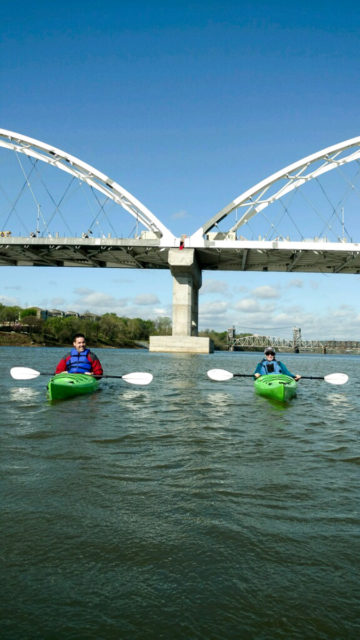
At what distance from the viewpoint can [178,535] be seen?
3295 mm

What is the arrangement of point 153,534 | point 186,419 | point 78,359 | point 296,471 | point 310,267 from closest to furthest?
point 153,534 < point 296,471 < point 186,419 < point 78,359 < point 310,267

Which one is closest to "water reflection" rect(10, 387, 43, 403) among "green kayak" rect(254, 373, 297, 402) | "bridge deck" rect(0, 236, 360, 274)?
"green kayak" rect(254, 373, 297, 402)

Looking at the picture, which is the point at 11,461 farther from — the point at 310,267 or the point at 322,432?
the point at 310,267

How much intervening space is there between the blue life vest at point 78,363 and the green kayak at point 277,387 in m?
4.76

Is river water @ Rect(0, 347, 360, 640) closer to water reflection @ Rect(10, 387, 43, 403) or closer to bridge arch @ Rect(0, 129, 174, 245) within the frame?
water reflection @ Rect(10, 387, 43, 403)

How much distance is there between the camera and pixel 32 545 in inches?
120

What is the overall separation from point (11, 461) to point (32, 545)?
2375 mm

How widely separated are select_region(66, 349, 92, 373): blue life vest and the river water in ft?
17.2

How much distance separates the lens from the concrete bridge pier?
153 ft

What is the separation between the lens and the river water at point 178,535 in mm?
2301

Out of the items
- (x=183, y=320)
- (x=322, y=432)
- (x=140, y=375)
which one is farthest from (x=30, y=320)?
(x=322, y=432)

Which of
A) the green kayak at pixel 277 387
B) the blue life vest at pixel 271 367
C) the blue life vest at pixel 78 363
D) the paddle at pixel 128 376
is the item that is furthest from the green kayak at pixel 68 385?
the blue life vest at pixel 271 367

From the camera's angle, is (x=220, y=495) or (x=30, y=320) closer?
(x=220, y=495)

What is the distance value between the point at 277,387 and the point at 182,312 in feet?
118
